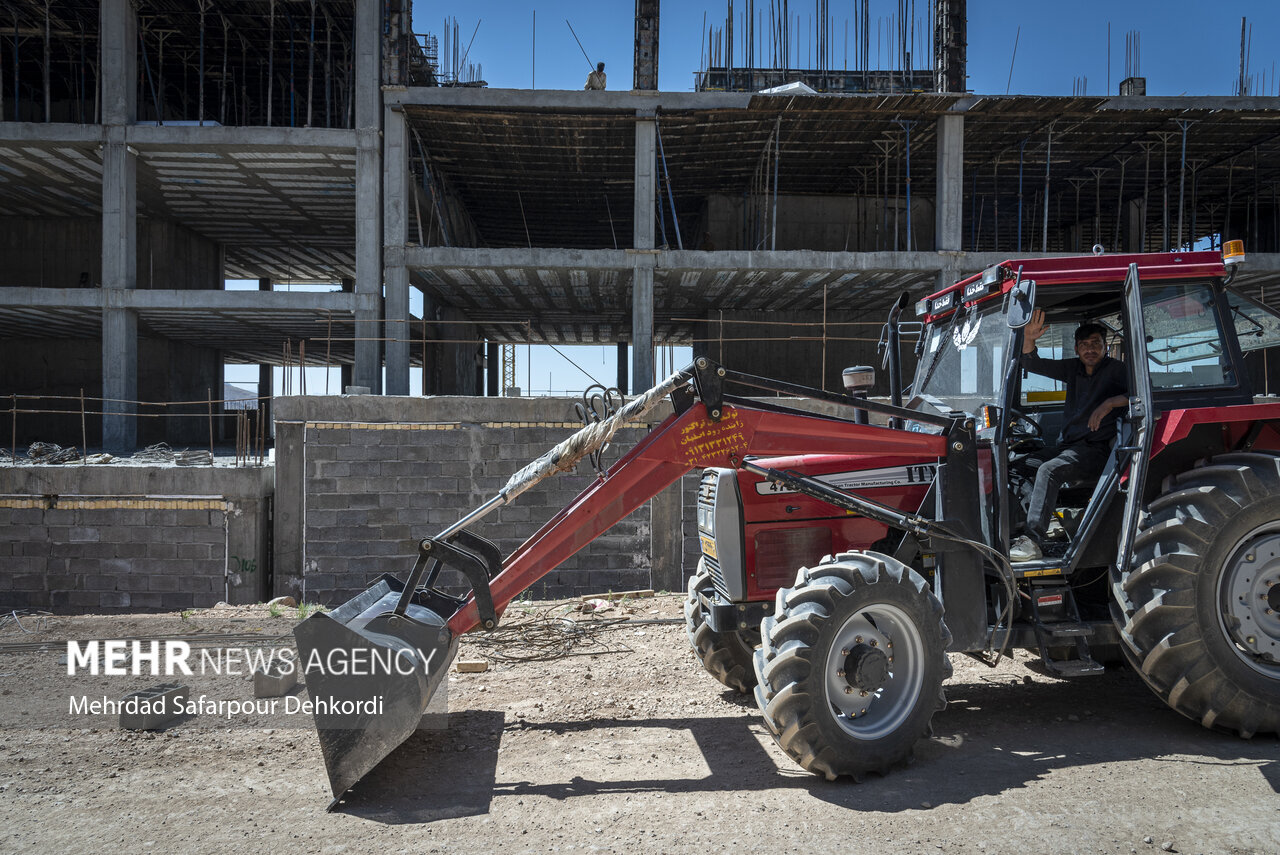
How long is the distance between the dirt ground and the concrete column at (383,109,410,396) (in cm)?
1090

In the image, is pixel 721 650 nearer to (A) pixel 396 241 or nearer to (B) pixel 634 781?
(B) pixel 634 781

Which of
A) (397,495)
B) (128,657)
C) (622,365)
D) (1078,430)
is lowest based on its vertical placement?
(128,657)

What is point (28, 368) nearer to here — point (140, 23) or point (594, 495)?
point (140, 23)

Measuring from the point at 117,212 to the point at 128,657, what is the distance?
1397 cm

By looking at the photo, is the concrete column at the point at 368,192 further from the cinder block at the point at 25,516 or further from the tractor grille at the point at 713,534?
the tractor grille at the point at 713,534

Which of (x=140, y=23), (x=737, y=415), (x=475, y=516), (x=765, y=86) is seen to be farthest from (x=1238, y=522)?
(x=140, y=23)

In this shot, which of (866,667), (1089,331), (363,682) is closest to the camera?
(363,682)

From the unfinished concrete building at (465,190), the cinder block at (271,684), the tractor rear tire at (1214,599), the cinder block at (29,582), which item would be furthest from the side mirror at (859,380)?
the cinder block at (29,582)

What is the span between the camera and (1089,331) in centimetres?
557

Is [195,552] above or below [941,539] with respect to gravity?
below

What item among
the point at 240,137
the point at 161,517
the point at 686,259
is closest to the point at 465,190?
the point at 240,137

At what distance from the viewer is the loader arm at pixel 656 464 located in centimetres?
460

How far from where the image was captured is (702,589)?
567cm

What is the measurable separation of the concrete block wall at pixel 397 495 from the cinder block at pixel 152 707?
20.4ft
